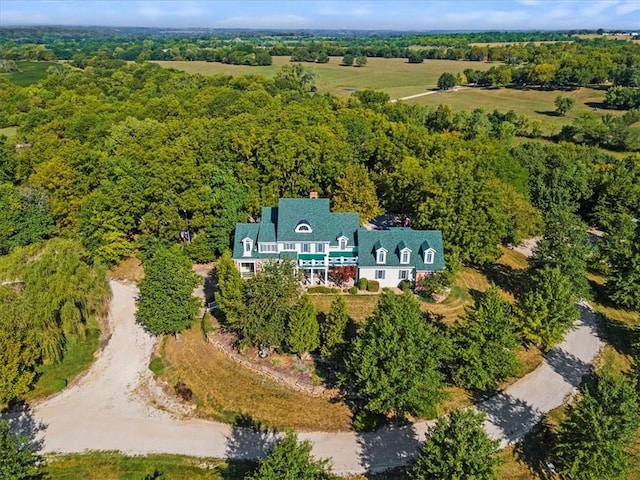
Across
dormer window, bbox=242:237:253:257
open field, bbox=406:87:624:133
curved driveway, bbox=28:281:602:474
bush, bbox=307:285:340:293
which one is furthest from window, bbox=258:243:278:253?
open field, bbox=406:87:624:133

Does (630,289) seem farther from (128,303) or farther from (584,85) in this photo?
(584,85)

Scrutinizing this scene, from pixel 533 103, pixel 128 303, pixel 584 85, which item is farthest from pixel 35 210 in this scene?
pixel 584 85

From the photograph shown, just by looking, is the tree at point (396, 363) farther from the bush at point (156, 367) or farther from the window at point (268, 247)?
the window at point (268, 247)

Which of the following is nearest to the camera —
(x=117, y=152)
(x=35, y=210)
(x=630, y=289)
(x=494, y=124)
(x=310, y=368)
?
(x=310, y=368)

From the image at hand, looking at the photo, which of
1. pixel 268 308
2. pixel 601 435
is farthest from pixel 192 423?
pixel 601 435

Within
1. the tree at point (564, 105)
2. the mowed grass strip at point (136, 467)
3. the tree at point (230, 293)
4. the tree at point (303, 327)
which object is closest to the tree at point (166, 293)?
the tree at point (230, 293)

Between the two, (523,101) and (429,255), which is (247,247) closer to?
(429,255)

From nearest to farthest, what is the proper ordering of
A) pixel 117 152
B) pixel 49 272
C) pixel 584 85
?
pixel 49 272, pixel 117 152, pixel 584 85
